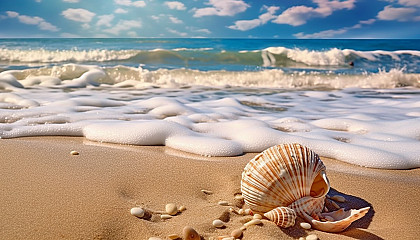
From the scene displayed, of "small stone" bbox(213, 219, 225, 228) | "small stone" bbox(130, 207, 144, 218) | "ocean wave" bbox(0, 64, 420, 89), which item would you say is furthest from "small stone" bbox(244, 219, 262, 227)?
"ocean wave" bbox(0, 64, 420, 89)

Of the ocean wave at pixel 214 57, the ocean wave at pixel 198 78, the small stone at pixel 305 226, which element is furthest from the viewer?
the ocean wave at pixel 214 57

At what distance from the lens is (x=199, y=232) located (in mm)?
1468

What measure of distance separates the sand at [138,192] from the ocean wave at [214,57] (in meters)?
11.7

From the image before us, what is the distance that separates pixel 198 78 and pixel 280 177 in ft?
26.3

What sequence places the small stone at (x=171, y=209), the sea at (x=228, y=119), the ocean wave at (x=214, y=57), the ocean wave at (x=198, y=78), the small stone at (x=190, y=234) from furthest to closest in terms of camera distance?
the ocean wave at (x=214, y=57) → the ocean wave at (x=198, y=78) → the sea at (x=228, y=119) → the small stone at (x=171, y=209) → the small stone at (x=190, y=234)

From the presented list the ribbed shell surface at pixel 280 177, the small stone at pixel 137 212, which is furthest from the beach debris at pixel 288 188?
the small stone at pixel 137 212

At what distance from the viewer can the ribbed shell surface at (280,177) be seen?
1.53 metres

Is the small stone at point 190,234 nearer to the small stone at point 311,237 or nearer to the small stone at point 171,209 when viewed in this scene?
the small stone at point 171,209

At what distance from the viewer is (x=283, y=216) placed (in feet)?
4.79

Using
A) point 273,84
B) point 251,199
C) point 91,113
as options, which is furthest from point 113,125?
point 273,84

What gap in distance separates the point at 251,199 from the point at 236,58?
13.4 m

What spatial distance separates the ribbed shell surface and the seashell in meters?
0.06

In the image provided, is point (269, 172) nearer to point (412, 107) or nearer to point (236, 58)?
point (412, 107)

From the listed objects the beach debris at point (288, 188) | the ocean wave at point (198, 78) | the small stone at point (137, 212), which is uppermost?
the ocean wave at point (198, 78)
